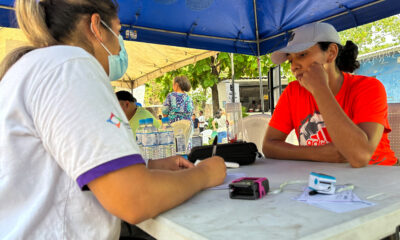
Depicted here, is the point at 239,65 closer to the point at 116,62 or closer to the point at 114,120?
the point at 116,62

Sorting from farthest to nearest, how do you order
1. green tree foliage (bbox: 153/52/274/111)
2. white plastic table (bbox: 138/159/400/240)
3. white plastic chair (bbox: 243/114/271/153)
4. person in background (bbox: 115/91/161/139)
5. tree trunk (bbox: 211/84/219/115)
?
tree trunk (bbox: 211/84/219/115) < green tree foliage (bbox: 153/52/274/111) < person in background (bbox: 115/91/161/139) < white plastic chair (bbox: 243/114/271/153) < white plastic table (bbox: 138/159/400/240)

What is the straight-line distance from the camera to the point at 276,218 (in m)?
0.72

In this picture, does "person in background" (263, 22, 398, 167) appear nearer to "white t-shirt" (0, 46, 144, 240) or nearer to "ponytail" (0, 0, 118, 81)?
"white t-shirt" (0, 46, 144, 240)

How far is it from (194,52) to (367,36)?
11585mm

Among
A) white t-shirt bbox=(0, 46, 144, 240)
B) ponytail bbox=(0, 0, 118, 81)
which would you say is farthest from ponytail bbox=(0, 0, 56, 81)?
white t-shirt bbox=(0, 46, 144, 240)

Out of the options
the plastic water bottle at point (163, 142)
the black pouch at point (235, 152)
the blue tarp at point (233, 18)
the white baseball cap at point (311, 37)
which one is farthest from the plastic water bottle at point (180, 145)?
the blue tarp at point (233, 18)

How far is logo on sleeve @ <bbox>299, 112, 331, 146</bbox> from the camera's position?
76.6 inches

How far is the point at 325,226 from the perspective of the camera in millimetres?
636

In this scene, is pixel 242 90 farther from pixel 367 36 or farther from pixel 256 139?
pixel 256 139

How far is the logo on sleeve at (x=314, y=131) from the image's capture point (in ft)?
6.38

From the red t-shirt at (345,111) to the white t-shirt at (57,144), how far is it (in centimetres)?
154

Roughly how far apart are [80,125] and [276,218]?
529mm

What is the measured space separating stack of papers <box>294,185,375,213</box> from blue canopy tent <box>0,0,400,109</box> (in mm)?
2650

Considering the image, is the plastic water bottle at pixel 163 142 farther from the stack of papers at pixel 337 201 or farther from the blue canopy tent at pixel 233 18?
A: the blue canopy tent at pixel 233 18
